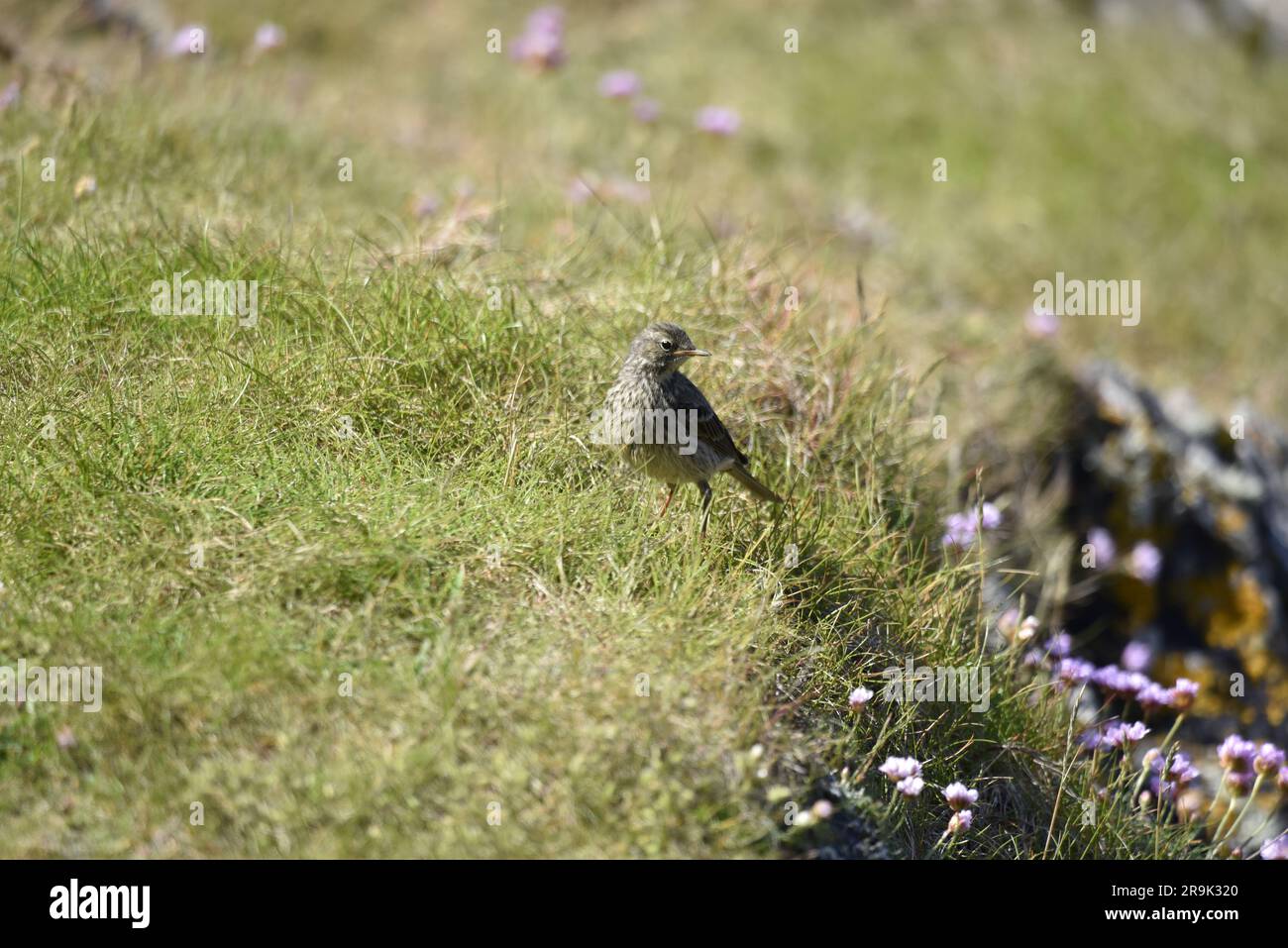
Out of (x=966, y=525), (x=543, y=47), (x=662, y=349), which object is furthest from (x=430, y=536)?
→ (x=543, y=47)

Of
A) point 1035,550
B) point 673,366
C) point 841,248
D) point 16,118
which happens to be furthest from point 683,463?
point 841,248

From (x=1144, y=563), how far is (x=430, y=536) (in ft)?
14.6

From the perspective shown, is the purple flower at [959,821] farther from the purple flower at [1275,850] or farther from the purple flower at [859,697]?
the purple flower at [1275,850]

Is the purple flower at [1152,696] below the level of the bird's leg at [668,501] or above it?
below

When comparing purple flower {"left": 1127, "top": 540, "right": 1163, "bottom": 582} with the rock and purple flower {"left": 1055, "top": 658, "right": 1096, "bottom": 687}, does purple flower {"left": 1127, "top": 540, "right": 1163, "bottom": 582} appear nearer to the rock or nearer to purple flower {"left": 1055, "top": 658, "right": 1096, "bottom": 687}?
the rock

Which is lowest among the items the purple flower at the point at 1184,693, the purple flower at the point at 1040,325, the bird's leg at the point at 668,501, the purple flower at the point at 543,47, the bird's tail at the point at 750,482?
the purple flower at the point at 1184,693

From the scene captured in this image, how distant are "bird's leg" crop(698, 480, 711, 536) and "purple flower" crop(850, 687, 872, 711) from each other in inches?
29.3

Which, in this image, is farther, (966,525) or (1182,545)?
(1182,545)

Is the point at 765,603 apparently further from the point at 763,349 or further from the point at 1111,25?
the point at 1111,25

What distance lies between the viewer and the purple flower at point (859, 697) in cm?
392

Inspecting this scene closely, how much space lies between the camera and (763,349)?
213 inches

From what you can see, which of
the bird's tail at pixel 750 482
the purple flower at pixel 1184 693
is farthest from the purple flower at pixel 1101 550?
the bird's tail at pixel 750 482

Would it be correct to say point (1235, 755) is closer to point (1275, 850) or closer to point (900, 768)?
point (1275, 850)

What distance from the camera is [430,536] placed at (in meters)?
3.95
